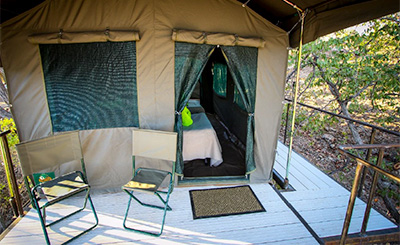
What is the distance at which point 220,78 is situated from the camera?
528 cm

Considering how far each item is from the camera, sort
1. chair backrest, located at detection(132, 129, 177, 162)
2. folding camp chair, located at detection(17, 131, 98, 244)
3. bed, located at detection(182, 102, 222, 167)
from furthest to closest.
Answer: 1. bed, located at detection(182, 102, 222, 167)
2. chair backrest, located at detection(132, 129, 177, 162)
3. folding camp chair, located at detection(17, 131, 98, 244)

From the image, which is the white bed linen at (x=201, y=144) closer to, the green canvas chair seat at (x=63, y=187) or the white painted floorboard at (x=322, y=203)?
the white painted floorboard at (x=322, y=203)

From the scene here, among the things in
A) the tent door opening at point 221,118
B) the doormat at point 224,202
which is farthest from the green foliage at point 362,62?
the doormat at point 224,202

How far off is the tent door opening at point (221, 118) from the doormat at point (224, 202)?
36 centimetres

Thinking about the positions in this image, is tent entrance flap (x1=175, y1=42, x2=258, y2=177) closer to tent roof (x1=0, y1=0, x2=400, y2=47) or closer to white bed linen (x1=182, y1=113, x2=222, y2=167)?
white bed linen (x1=182, y1=113, x2=222, y2=167)

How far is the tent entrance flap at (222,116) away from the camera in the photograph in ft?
8.36

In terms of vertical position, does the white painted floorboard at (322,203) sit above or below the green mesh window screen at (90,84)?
below

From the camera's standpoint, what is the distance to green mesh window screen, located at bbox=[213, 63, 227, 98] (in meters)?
4.96

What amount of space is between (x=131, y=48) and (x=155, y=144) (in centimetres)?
113

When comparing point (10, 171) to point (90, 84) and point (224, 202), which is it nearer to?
point (90, 84)

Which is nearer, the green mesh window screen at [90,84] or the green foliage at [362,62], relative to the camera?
the green mesh window screen at [90,84]

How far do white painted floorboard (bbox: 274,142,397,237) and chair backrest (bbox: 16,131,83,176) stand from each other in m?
2.58

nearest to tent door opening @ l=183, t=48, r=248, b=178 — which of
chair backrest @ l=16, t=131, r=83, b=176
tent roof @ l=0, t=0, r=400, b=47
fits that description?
chair backrest @ l=16, t=131, r=83, b=176

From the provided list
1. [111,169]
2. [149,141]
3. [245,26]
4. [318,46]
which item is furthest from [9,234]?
[318,46]
